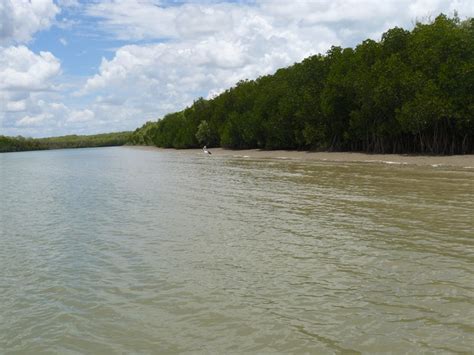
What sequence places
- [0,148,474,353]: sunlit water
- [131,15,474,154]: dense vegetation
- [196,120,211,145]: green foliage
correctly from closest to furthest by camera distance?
[0,148,474,353]: sunlit water → [131,15,474,154]: dense vegetation → [196,120,211,145]: green foliage

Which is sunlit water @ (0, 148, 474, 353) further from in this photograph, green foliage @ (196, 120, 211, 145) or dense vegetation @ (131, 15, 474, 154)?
green foliage @ (196, 120, 211, 145)

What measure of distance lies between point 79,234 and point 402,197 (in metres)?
14.3

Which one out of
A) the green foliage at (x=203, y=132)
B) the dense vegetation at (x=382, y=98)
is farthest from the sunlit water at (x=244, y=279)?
the green foliage at (x=203, y=132)

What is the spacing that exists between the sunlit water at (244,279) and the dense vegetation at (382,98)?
26.1 m

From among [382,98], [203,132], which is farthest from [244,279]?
[203,132]

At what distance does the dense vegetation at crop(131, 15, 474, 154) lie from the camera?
42.9m

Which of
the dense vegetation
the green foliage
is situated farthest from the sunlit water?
the green foliage

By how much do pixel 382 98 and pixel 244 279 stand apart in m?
42.2

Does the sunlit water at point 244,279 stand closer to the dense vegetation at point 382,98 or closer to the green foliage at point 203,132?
the dense vegetation at point 382,98

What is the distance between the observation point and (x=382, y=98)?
157 ft

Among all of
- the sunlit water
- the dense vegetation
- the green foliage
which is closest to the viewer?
the sunlit water

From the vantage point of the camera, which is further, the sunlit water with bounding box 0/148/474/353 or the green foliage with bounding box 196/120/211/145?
the green foliage with bounding box 196/120/211/145

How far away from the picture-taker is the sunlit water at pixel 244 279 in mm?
7016

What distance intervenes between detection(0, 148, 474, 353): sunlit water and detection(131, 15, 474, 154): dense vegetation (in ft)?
85.5
